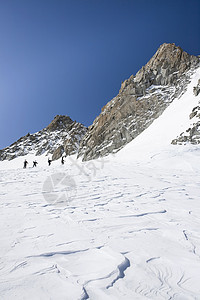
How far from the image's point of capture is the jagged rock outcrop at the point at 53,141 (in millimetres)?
82625

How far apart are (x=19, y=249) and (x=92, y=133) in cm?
5873

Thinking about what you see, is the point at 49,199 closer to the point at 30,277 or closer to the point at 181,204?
the point at 30,277

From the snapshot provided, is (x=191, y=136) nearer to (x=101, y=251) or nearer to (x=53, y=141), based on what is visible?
(x=101, y=251)

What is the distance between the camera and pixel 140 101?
5050 cm

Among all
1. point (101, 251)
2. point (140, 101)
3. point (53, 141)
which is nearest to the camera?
point (101, 251)

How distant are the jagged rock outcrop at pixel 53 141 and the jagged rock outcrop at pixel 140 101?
26395 mm

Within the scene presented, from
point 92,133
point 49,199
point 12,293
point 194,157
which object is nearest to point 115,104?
point 92,133

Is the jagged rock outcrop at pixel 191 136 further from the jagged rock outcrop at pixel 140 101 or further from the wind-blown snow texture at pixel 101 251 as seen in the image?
the jagged rock outcrop at pixel 140 101

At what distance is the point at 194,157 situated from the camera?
1348 centimetres

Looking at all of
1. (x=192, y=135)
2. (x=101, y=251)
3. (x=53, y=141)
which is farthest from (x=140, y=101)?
(x=53, y=141)

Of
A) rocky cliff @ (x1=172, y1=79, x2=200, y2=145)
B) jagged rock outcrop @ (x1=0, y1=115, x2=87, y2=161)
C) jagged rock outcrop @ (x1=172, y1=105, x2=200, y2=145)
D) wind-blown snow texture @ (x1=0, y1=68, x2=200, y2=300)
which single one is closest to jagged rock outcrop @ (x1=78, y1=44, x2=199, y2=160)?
rocky cliff @ (x1=172, y1=79, x2=200, y2=145)

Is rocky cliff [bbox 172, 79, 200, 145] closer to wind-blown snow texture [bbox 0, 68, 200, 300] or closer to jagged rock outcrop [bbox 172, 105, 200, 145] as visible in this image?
jagged rock outcrop [bbox 172, 105, 200, 145]

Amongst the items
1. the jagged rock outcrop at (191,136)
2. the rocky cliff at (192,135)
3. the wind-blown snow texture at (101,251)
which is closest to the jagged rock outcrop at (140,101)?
the rocky cliff at (192,135)

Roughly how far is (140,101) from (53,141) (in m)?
65.3
